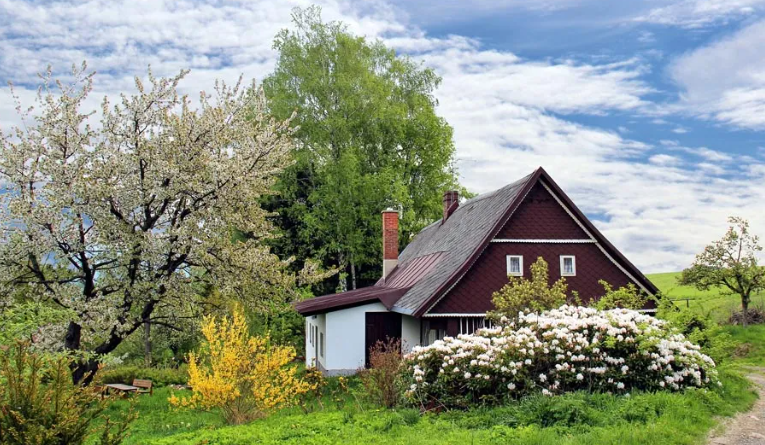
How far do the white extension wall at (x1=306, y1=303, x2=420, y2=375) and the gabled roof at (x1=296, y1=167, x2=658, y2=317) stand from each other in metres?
0.51

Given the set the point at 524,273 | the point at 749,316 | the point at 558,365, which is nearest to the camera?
the point at 558,365

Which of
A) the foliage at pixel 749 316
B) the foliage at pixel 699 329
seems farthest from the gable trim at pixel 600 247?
the foliage at pixel 749 316

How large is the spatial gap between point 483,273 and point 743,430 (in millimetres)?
10937

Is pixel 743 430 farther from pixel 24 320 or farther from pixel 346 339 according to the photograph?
pixel 346 339

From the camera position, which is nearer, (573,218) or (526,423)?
(526,423)

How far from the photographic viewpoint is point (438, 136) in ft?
126

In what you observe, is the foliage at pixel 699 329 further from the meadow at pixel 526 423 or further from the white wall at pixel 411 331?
the white wall at pixel 411 331

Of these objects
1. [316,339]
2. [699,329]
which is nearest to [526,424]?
[699,329]

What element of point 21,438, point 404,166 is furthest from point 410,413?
point 404,166

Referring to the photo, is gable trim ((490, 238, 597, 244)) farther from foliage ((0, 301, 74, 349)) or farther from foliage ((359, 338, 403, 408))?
foliage ((0, 301, 74, 349))

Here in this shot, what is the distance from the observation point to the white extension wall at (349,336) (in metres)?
22.8

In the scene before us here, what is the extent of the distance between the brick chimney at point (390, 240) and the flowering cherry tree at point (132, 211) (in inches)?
493

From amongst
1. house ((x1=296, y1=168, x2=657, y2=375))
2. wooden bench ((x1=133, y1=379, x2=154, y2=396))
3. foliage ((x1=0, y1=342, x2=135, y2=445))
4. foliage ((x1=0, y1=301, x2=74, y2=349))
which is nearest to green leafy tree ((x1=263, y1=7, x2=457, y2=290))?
house ((x1=296, y1=168, x2=657, y2=375))

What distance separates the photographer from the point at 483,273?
68.6ft
